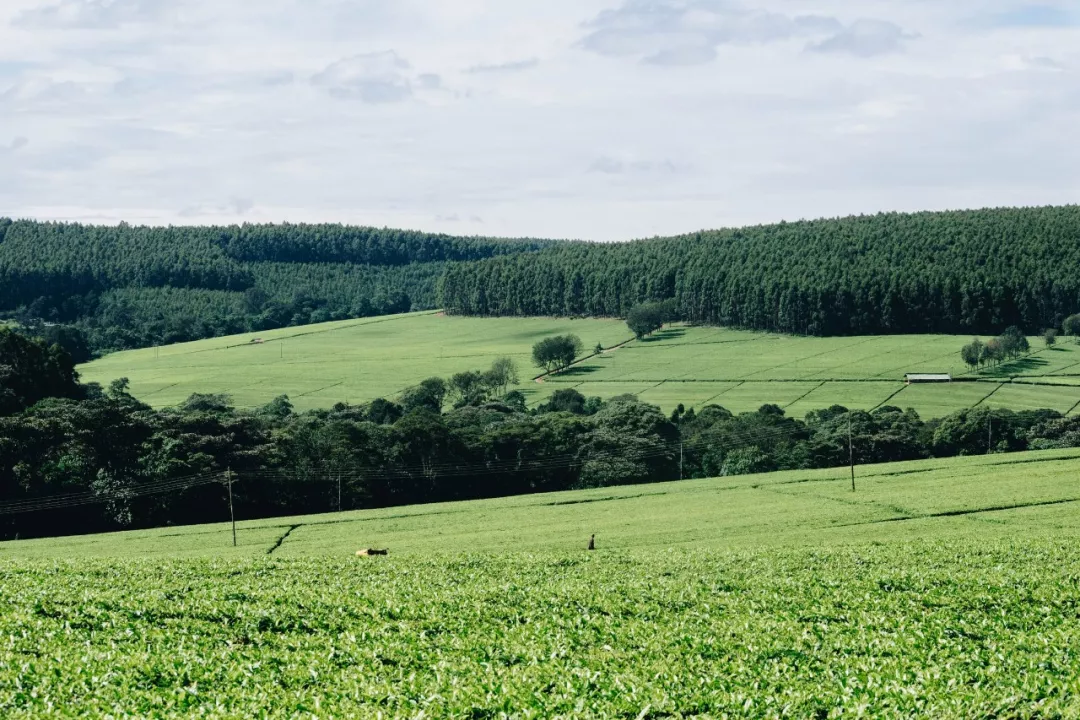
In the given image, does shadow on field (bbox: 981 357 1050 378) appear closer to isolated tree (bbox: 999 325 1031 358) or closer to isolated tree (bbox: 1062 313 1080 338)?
isolated tree (bbox: 999 325 1031 358)

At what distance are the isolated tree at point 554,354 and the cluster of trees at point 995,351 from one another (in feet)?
200

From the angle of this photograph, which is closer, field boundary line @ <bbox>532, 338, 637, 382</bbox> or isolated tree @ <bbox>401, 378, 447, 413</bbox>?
isolated tree @ <bbox>401, 378, 447, 413</bbox>

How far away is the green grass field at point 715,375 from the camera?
449ft

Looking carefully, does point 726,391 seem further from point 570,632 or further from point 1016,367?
point 570,632

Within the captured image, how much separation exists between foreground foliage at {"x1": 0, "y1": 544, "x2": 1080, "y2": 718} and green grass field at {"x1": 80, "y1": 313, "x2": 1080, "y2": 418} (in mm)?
98786

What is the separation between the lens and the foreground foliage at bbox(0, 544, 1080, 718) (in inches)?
787

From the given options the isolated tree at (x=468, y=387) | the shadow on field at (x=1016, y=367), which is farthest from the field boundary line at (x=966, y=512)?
the shadow on field at (x=1016, y=367)

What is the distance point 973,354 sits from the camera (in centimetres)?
15325

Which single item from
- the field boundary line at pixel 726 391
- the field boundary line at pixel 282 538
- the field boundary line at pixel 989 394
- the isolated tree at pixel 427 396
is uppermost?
the isolated tree at pixel 427 396

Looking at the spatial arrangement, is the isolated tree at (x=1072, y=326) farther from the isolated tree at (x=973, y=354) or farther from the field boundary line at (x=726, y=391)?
the field boundary line at (x=726, y=391)

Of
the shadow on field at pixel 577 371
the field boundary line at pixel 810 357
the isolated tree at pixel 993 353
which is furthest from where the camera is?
the shadow on field at pixel 577 371

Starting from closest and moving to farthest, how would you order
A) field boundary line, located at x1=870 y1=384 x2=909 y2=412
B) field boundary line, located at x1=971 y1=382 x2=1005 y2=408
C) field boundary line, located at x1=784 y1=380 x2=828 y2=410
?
1. field boundary line, located at x1=870 y1=384 x2=909 y2=412
2. field boundary line, located at x1=971 y1=382 x2=1005 y2=408
3. field boundary line, located at x1=784 y1=380 x2=828 y2=410

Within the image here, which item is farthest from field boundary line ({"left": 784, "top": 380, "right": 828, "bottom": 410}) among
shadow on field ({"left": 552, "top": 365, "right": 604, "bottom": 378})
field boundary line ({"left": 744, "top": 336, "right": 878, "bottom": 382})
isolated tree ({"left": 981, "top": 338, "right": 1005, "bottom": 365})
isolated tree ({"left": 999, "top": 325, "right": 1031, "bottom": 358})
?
shadow on field ({"left": 552, "top": 365, "right": 604, "bottom": 378})

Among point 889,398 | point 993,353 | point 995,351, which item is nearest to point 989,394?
point 889,398
